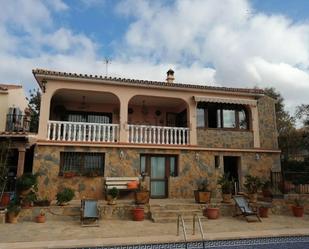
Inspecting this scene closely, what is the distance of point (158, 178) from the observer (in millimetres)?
16969

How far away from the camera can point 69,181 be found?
50.8 ft

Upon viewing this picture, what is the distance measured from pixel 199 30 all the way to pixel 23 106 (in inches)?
634

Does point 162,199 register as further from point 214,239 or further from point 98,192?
point 214,239

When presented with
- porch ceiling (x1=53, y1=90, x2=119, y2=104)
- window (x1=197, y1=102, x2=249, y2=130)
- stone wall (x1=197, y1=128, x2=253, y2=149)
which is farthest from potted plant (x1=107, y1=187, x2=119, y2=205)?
window (x1=197, y1=102, x2=249, y2=130)

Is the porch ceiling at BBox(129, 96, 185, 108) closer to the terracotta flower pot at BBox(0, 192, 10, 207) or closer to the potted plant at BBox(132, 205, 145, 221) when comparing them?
the potted plant at BBox(132, 205, 145, 221)

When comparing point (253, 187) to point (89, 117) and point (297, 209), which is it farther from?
point (89, 117)

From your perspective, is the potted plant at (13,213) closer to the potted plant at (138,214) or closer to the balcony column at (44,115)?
the balcony column at (44,115)

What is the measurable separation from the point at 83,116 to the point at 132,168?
20.0 ft

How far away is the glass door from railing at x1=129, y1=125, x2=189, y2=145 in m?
1.16

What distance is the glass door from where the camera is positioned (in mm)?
16812

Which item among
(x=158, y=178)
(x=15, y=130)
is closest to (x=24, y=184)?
(x=15, y=130)

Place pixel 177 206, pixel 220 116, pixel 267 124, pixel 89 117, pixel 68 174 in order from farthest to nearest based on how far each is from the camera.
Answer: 1. pixel 89 117
2. pixel 267 124
3. pixel 220 116
4. pixel 68 174
5. pixel 177 206

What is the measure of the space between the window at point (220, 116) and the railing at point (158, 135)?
56.9 inches

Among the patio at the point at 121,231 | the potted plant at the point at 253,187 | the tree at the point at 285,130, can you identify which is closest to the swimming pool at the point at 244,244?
the patio at the point at 121,231
